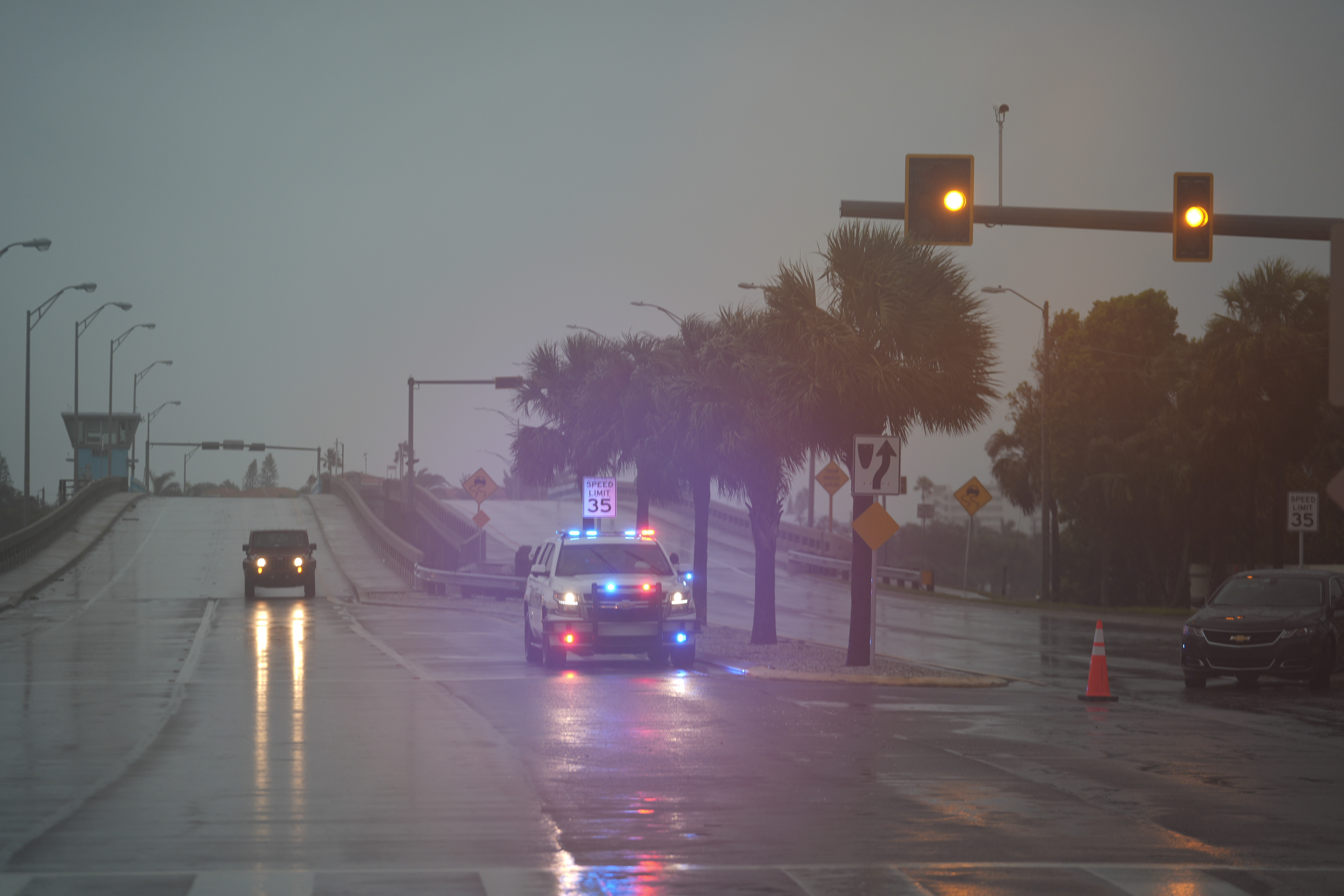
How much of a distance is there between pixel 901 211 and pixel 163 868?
36.9 ft

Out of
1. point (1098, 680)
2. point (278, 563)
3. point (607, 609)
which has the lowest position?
point (278, 563)

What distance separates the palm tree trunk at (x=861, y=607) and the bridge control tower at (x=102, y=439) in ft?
322

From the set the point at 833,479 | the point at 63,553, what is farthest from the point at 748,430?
the point at 63,553

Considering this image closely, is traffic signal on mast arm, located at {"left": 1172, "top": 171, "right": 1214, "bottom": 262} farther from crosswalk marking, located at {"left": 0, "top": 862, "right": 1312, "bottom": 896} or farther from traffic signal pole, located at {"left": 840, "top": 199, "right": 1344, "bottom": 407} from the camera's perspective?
crosswalk marking, located at {"left": 0, "top": 862, "right": 1312, "bottom": 896}

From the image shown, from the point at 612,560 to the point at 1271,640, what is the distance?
31.3ft

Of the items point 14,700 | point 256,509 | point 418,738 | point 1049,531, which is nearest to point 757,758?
point 418,738

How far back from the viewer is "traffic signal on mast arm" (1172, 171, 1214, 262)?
16938 millimetres

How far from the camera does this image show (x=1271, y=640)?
2034 cm

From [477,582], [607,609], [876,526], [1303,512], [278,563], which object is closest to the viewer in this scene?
[876,526]

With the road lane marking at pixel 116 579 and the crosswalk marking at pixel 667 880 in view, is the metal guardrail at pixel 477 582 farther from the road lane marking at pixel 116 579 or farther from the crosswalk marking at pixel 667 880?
the crosswalk marking at pixel 667 880

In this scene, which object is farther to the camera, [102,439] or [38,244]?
[102,439]

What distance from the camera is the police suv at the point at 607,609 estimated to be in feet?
71.9

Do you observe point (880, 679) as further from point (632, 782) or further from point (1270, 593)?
point (632, 782)

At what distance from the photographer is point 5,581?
47.7 m
